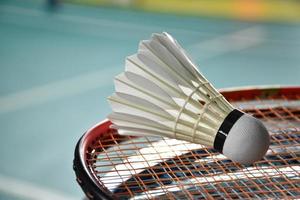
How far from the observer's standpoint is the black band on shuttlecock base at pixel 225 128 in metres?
0.74

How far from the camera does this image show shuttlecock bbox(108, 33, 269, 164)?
0.78m

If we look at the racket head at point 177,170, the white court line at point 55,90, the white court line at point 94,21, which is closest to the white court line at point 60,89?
the white court line at point 55,90

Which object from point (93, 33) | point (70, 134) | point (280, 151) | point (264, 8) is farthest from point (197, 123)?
point (264, 8)

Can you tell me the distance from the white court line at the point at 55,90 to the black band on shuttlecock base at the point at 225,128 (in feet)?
5.85

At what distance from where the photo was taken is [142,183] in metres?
0.79

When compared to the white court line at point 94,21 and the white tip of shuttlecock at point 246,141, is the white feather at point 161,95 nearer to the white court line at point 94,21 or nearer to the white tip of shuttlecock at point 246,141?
the white tip of shuttlecock at point 246,141

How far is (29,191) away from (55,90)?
95 cm

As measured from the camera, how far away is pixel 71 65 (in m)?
3.11

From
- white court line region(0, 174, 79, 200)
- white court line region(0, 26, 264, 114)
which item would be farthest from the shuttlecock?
white court line region(0, 26, 264, 114)

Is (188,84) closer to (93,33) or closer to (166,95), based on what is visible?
(166,95)

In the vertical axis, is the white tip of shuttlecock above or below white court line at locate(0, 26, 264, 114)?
above

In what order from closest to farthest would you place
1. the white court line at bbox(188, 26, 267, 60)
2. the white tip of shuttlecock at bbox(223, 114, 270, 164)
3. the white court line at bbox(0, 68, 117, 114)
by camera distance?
the white tip of shuttlecock at bbox(223, 114, 270, 164) < the white court line at bbox(0, 68, 117, 114) < the white court line at bbox(188, 26, 267, 60)

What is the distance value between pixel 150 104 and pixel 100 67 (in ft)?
7.66

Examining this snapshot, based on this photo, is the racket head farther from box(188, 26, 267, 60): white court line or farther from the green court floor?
box(188, 26, 267, 60): white court line
